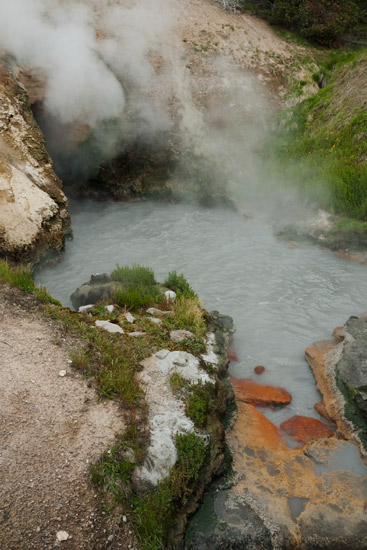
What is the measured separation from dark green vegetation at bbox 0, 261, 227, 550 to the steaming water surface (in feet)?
4.48

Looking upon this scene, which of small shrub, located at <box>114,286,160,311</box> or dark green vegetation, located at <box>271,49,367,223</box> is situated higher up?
dark green vegetation, located at <box>271,49,367,223</box>

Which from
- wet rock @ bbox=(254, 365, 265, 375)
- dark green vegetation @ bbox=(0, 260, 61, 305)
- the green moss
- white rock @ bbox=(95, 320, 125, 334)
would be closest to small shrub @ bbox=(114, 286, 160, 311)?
white rock @ bbox=(95, 320, 125, 334)

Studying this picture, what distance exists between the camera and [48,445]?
14.9ft

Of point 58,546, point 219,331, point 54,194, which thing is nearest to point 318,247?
point 219,331

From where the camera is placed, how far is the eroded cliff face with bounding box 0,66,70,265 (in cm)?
934

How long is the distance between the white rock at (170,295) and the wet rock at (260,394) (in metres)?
1.81

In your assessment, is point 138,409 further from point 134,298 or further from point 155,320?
point 134,298

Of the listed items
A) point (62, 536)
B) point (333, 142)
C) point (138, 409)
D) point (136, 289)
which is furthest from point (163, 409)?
point (333, 142)

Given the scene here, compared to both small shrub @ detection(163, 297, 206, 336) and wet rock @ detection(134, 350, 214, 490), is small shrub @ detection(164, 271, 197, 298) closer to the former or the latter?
small shrub @ detection(163, 297, 206, 336)

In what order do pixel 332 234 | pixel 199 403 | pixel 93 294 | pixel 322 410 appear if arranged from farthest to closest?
pixel 332 234 → pixel 93 294 → pixel 322 410 → pixel 199 403

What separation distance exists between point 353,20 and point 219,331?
52.6ft

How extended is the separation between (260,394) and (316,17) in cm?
1665

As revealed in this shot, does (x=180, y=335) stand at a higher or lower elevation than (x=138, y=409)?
higher

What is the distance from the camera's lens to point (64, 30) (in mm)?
12656
